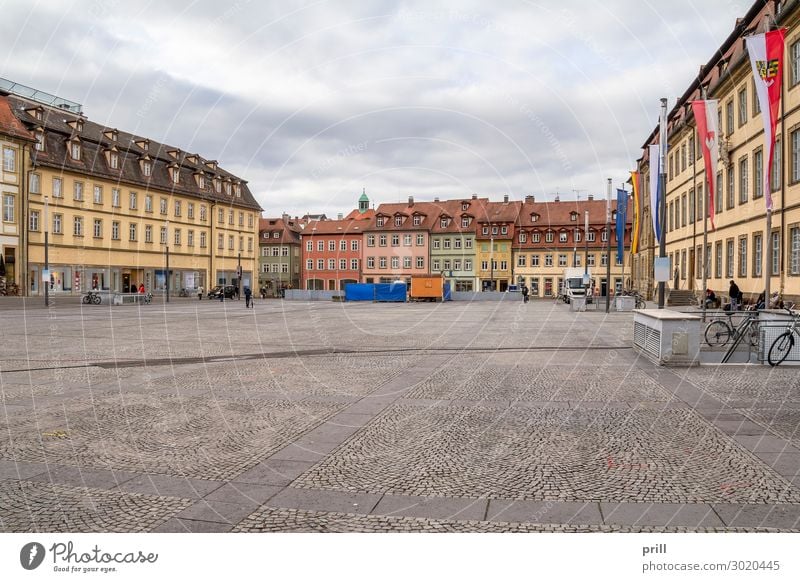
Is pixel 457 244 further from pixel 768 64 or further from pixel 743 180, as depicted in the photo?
pixel 768 64

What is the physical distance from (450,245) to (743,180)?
5949 centimetres

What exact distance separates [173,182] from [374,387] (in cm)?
6005

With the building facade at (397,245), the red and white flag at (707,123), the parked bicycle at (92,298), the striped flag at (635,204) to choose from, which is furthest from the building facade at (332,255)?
the red and white flag at (707,123)

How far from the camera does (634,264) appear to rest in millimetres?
71812

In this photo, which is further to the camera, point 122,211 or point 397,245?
point 397,245

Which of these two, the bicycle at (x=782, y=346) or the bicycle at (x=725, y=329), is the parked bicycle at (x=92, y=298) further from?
the bicycle at (x=782, y=346)

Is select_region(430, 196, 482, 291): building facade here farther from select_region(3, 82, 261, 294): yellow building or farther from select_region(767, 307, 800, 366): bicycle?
select_region(767, 307, 800, 366): bicycle

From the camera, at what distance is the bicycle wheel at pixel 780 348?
41.3 ft

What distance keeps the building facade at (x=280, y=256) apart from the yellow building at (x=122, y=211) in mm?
24481

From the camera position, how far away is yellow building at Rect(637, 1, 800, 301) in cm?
2680

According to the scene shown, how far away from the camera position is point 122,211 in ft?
190

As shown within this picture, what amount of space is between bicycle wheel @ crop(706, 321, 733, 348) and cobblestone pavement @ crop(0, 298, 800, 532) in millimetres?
2956

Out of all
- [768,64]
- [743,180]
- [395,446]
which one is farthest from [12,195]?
[395,446]

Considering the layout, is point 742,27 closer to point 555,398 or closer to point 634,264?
point 555,398
